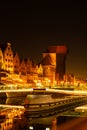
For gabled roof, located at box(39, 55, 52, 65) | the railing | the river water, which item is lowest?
the river water

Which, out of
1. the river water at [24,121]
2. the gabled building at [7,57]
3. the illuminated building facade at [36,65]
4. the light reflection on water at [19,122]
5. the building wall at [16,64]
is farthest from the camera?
the building wall at [16,64]

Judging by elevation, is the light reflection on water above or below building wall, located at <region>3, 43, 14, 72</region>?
below

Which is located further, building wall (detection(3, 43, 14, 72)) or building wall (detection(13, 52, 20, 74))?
building wall (detection(13, 52, 20, 74))

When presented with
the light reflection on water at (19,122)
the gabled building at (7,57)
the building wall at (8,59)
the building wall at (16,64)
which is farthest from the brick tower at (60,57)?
the light reflection on water at (19,122)

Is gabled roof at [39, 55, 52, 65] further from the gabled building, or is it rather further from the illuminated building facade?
the gabled building

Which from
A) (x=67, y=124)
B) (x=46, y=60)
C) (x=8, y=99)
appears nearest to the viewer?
(x=67, y=124)

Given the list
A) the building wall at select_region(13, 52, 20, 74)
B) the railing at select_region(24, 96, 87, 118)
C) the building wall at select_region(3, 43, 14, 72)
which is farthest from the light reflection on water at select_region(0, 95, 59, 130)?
the building wall at select_region(13, 52, 20, 74)

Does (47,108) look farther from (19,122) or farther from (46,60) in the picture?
(46,60)

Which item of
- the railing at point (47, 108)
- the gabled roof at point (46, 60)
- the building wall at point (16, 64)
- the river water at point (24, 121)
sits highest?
the gabled roof at point (46, 60)

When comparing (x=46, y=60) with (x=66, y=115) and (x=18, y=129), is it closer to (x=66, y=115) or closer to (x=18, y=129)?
(x=66, y=115)

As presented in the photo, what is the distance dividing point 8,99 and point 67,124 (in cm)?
3073

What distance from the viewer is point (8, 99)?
71.7 meters

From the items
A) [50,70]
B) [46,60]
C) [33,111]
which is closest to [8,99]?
[33,111]

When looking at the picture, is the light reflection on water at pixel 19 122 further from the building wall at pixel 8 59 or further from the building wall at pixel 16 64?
the building wall at pixel 16 64
